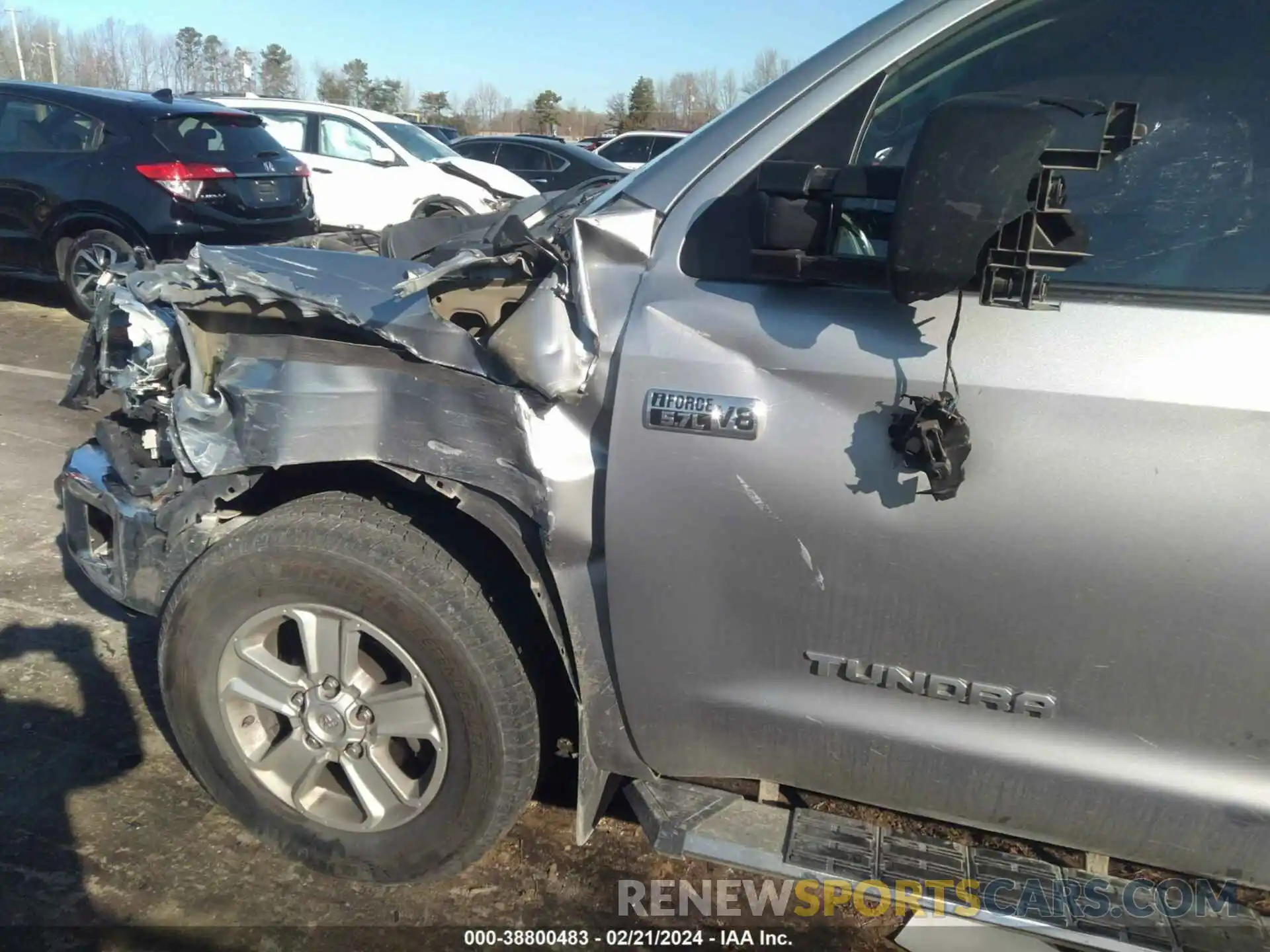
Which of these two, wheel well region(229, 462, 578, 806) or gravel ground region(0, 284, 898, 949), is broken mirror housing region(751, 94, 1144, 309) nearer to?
wheel well region(229, 462, 578, 806)

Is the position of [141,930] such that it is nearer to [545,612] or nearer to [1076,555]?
[545,612]

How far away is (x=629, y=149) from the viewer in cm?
1900

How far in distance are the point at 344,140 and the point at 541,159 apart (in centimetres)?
370

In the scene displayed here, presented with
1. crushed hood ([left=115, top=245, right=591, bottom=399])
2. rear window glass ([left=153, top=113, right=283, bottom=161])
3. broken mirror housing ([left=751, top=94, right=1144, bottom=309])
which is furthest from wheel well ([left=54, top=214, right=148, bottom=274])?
broken mirror housing ([left=751, top=94, right=1144, bottom=309])

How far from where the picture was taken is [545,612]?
2.14 meters

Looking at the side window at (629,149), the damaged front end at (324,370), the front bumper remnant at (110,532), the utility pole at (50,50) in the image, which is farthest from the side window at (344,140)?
the utility pole at (50,50)

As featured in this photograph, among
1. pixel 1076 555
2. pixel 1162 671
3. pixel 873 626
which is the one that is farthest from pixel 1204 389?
pixel 873 626

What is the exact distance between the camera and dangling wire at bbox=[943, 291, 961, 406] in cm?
174

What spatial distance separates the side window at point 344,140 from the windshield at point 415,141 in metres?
0.27

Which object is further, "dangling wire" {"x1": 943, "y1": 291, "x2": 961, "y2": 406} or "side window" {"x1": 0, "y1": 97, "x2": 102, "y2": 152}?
"side window" {"x1": 0, "y1": 97, "x2": 102, "y2": 152}

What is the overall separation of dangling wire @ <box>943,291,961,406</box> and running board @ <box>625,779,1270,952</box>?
0.95 m

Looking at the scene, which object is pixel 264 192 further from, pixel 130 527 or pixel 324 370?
pixel 324 370

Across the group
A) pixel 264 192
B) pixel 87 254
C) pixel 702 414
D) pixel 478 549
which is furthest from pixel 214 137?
pixel 702 414

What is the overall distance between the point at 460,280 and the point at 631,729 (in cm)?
104
